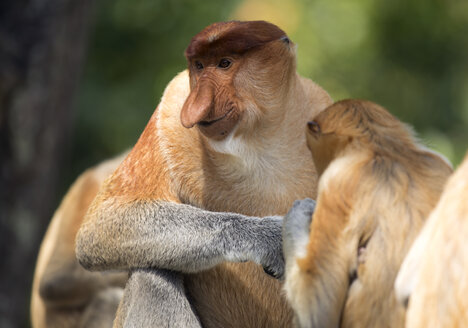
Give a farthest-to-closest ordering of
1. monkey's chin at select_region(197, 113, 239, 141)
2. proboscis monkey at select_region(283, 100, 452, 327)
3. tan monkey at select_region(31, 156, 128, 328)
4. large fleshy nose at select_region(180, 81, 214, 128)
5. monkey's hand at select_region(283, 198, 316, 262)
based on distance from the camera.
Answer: tan monkey at select_region(31, 156, 128, 328) < monkey's chin at select_region(197, 113, 239, 141) < large fleshy nose at select_region(180, 81, 214, 128) < monkey's hand at select_region(283, 198, 316, 262) < proboscis monkey at select_region(283, 100, 452, 327)

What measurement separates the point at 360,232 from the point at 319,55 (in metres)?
8.11

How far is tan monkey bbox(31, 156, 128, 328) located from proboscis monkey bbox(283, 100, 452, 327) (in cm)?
366

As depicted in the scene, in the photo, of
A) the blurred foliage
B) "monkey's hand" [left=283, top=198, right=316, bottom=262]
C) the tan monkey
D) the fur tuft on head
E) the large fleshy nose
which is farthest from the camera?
the blurred foliage

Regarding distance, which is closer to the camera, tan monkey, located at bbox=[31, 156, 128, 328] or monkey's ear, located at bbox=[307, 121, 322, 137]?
monkey's ear, located at bbox=[307, 121, 322, 137]

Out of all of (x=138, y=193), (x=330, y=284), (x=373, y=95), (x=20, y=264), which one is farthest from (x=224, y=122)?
(x=373, y=95)

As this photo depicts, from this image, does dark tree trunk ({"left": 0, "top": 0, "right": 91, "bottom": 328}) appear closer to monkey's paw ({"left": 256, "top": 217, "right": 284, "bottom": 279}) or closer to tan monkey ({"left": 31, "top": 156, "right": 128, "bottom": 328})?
tan monkey ({"left": 31, "top": 156, "right": 128, "bottom": 328})

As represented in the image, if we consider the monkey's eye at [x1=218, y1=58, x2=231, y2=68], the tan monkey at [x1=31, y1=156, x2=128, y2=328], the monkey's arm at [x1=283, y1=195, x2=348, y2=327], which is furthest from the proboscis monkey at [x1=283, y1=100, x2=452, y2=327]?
the tan monkey at [x1=31, y1=156, x2=128, y2=328]

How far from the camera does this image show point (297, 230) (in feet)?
8.14

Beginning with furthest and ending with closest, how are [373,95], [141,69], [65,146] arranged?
[141,69] → [373,95] → [65,146]

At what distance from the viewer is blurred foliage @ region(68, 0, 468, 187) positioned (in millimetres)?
10188

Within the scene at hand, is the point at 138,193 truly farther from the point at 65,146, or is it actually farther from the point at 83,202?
the point at 65,146

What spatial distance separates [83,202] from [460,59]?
6.58m

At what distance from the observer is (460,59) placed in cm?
1053

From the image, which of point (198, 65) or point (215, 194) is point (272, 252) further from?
point (198, 65)
